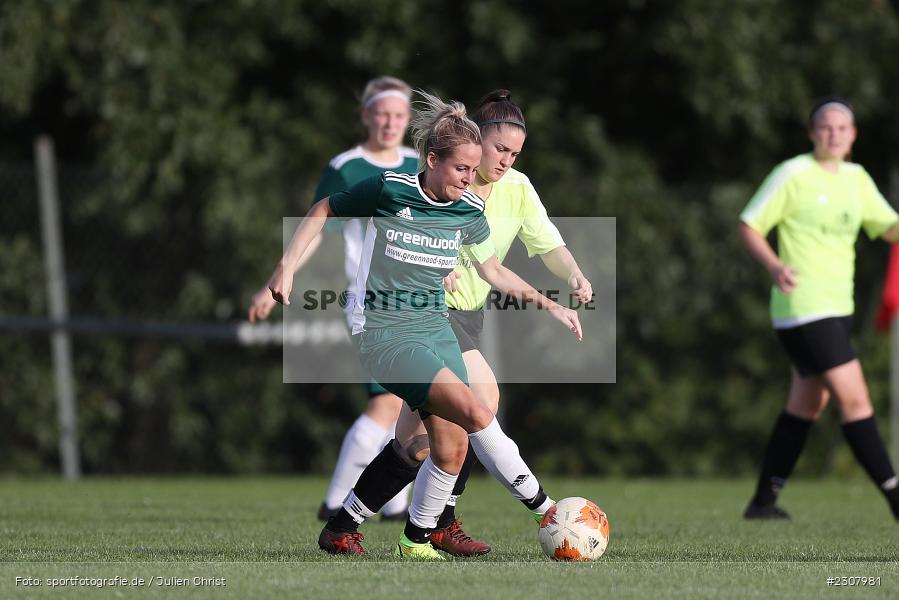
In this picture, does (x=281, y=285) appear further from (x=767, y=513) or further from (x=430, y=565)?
(x=767, y=513)

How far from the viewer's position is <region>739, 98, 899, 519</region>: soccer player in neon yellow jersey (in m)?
7.06

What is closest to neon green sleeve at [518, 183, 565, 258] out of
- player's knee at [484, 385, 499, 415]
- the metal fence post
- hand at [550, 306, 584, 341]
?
hand at [550, 306, 584, 341]

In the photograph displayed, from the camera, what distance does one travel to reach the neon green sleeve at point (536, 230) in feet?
18.7

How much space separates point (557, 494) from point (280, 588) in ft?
17.9

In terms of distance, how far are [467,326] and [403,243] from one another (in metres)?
0.74

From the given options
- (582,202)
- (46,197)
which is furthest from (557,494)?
(46,197)

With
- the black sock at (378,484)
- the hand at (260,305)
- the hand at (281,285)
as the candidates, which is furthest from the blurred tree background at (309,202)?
the hand at (281,285)

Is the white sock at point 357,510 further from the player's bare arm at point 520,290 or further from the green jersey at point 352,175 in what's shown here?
the green jersey at point 352,175

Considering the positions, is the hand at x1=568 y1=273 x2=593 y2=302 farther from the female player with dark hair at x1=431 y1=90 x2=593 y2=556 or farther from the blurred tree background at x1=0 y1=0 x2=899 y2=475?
the blurred tree background at x1=0 y1=0 x2=899 y2=475

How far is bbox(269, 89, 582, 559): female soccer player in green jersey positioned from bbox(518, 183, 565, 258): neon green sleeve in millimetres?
411

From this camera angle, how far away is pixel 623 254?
38.0 feet

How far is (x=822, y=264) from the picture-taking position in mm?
7141

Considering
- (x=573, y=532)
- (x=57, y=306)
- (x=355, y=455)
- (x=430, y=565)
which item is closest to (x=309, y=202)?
(x=57, y=306)

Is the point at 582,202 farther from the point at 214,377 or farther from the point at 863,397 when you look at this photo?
the point at 863,397
